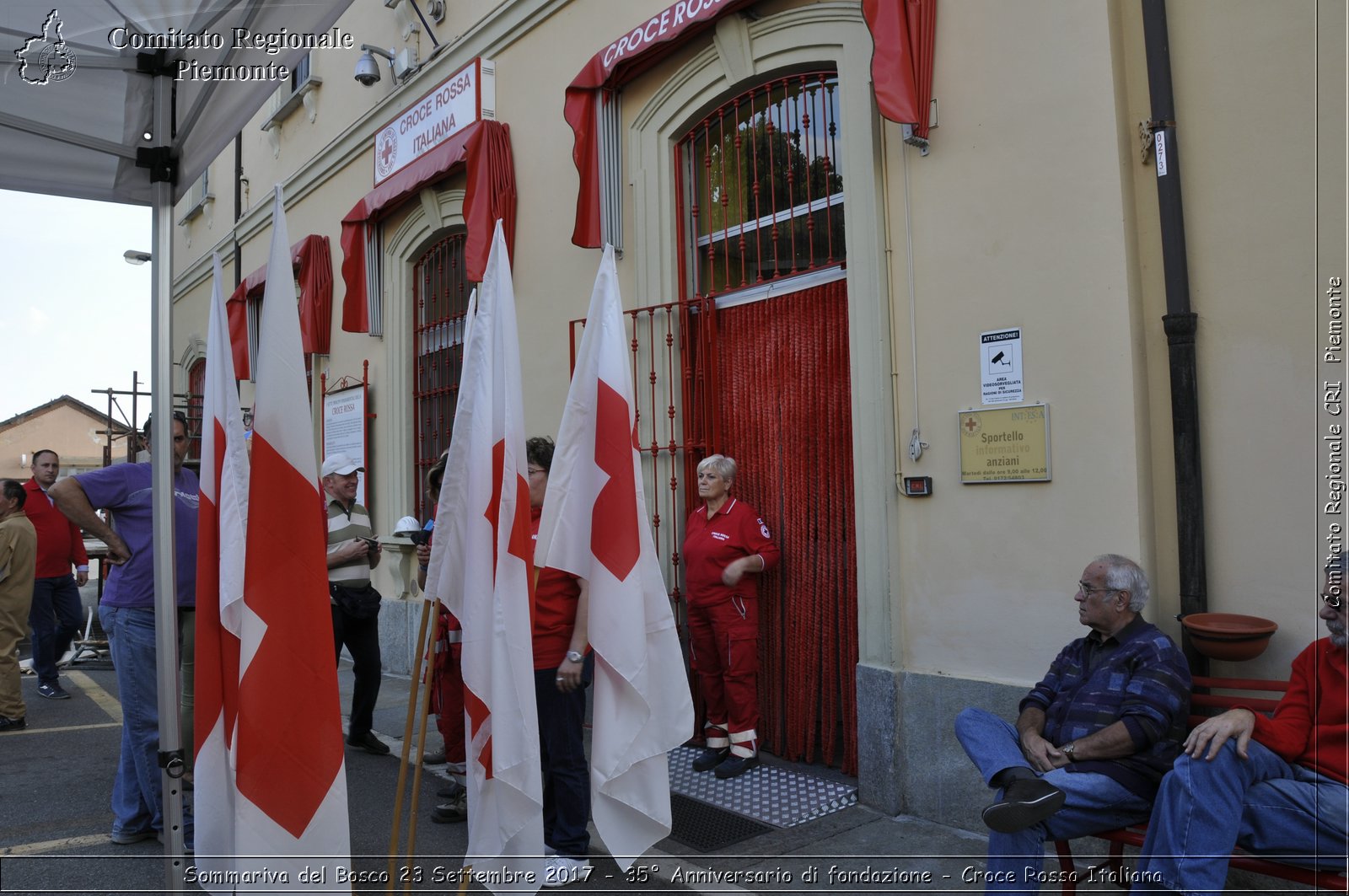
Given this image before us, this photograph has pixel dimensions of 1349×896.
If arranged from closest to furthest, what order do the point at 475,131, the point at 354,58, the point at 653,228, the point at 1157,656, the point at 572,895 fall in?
the point at 1157,656, the point at 572,895, the point at 653,228, the point at 475,131, the point at 354,58

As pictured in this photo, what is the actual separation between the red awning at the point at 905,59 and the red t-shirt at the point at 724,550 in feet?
7.28

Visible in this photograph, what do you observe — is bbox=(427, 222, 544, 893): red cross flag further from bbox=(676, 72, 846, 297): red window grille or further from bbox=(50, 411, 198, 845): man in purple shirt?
Answer: bbox=(676, 72, 846, 297): red window grille

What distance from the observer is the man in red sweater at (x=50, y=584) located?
8.16 meters

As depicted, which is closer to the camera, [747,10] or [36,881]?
[36,881]

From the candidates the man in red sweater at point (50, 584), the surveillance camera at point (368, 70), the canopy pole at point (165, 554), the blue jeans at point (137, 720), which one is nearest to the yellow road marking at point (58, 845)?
the blue jeans at point (137, 720)

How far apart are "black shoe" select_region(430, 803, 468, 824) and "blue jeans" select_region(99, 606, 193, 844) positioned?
3.70ft

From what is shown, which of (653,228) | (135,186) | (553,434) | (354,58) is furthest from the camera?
(354,58)

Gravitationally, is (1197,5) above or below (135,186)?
above

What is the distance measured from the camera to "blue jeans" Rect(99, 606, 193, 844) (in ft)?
14.3

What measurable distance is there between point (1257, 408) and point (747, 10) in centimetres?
357

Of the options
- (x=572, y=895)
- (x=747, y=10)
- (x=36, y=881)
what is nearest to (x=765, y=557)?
(x=572, y=895)

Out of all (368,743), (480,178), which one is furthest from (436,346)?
(368,743)

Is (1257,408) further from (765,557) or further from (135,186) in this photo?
(135,186)

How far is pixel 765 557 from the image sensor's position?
5320 mm
